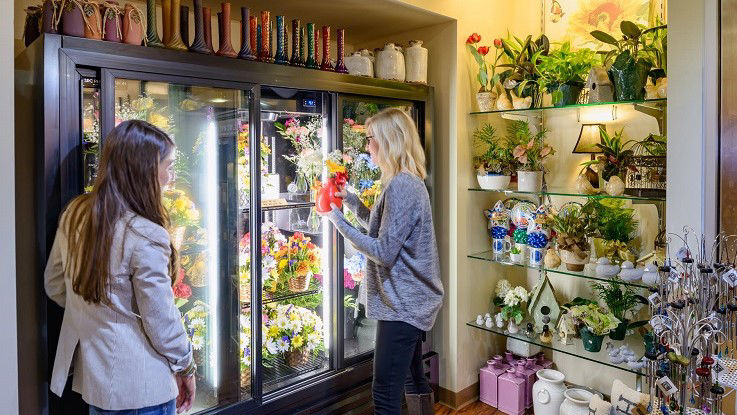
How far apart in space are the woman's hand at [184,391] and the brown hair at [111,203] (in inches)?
16.0

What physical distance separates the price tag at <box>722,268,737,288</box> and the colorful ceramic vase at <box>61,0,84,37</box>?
7.55 ft

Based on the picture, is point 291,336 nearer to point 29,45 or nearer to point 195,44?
point 195,44

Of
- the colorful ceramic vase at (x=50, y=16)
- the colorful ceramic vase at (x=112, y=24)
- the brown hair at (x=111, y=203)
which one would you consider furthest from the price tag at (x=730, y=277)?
the colorful ceramic vase at (x=50, y=16)

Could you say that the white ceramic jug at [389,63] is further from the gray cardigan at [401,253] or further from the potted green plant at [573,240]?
the potted green plant at [573,240]

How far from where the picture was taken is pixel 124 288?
152cm

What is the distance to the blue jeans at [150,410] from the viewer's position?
1.56 m

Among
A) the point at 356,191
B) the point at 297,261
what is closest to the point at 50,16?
the point at 297,261

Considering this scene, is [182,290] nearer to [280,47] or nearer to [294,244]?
[294,244]

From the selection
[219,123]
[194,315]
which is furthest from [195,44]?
[194,315]

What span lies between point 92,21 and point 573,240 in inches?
96.9

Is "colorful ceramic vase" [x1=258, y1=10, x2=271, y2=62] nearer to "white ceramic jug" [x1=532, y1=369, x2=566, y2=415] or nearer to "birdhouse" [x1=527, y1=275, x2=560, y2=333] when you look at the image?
"birdhouse" [x1=527, y1=275, x2=560, y2=333]

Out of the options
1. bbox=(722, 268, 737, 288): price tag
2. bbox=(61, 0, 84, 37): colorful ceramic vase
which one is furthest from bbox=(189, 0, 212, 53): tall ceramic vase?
bbox=(722, 268, 737, 288): price tag

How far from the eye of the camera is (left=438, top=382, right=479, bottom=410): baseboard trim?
10.3ft

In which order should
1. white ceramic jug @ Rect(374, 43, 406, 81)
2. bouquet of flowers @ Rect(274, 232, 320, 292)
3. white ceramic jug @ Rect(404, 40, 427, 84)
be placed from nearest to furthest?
bouquet of flowers @ Rect(274, 232, 320, 292) → white ceramic jug @ Rect(374, 43, 406, 81) → white ceramic jug @ Rect(404, 40, 427, 84)
